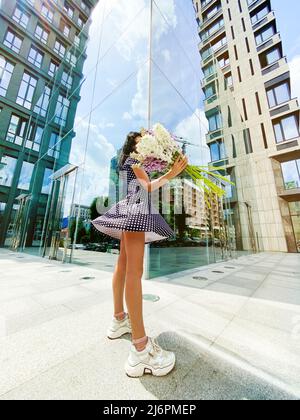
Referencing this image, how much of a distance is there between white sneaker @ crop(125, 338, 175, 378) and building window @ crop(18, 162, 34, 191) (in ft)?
38.3

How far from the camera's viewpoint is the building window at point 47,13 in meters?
13.1

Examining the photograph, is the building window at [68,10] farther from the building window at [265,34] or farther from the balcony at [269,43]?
the balcony at [269,43]

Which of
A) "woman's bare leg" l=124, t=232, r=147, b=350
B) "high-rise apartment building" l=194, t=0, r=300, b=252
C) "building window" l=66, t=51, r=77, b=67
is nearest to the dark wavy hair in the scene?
"woman's bare leg" l=124, t=232, r=147, b=350

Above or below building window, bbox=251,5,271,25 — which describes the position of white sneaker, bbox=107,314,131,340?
below

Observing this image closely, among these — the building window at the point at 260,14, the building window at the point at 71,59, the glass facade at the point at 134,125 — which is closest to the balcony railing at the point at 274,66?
the building window at the point at 260,14

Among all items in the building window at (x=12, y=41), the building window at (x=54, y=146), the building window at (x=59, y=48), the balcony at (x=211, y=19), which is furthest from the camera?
the balcony at (x=211, y=19)

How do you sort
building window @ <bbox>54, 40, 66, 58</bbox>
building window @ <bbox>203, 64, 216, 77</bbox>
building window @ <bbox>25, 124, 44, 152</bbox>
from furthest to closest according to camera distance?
building window @ <bbox>54, 40, 66, 58</bbox> < building window @ <bbox>25, 124, 44, 152</bbox> < building window @ <bbox>203, 64, 216, 77</bbox>

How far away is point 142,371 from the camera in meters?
0.96

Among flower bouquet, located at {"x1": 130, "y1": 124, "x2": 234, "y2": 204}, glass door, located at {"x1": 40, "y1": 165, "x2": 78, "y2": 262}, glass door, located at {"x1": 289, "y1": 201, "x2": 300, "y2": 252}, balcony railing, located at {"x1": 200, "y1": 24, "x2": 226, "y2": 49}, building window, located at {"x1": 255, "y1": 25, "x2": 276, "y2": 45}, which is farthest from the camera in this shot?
balcony railing, located at {"x1": 200, "y1": 24, "x2": 226, "y2": 49}

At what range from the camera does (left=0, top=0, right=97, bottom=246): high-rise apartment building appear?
30.0ft

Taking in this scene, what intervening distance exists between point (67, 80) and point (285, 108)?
50.8ft

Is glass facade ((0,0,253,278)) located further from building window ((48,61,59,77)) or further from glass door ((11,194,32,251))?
building window ((48,61,59,77))

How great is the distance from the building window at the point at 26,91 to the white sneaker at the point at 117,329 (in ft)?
50.3

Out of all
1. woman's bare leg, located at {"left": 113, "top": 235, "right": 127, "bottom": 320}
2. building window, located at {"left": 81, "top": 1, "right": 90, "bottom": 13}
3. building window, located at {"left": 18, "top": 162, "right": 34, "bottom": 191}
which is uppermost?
building window, located at {"left": 81, "top": 1, "right": 90, "bottom": 13}
